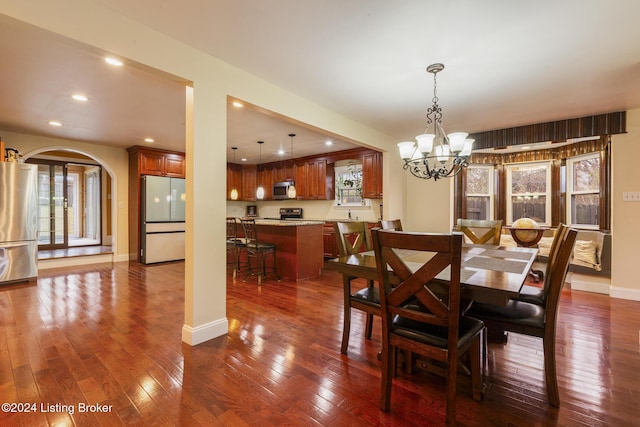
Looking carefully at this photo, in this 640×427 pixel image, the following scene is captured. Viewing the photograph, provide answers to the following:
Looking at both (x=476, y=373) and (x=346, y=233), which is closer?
(x=476, y=373)

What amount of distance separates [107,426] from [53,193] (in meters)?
7.26

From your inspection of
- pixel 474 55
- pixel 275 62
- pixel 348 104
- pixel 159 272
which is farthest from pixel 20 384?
pixel 474 55

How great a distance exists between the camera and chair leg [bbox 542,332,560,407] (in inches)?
63.2

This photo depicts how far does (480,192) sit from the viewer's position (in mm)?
5938

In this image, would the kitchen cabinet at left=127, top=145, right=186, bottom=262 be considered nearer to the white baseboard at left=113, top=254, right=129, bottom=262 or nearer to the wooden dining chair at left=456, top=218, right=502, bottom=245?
the white baseboard at left=113, top=254, right=129, bottom=262

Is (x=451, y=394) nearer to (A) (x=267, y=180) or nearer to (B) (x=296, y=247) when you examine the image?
(B) (x=296, y=247)

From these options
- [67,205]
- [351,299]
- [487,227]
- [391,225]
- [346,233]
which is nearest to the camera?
[351,299]

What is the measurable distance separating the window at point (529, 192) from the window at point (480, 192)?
1.13ft

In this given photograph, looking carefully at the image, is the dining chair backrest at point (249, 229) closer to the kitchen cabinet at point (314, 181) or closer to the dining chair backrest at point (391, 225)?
the dining chair backrest at point (391, 225)

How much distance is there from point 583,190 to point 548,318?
183 inches

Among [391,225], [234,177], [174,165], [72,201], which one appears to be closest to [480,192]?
[391,225]

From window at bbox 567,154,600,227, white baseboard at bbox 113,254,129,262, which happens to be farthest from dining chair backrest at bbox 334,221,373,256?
white baseboard at bbox 113,254,129,262

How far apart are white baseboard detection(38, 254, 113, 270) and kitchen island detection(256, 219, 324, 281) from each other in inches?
141

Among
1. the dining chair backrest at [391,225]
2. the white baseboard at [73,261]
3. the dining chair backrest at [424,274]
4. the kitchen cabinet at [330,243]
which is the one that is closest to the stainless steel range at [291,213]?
the kitchen cabinet at [330,243]
